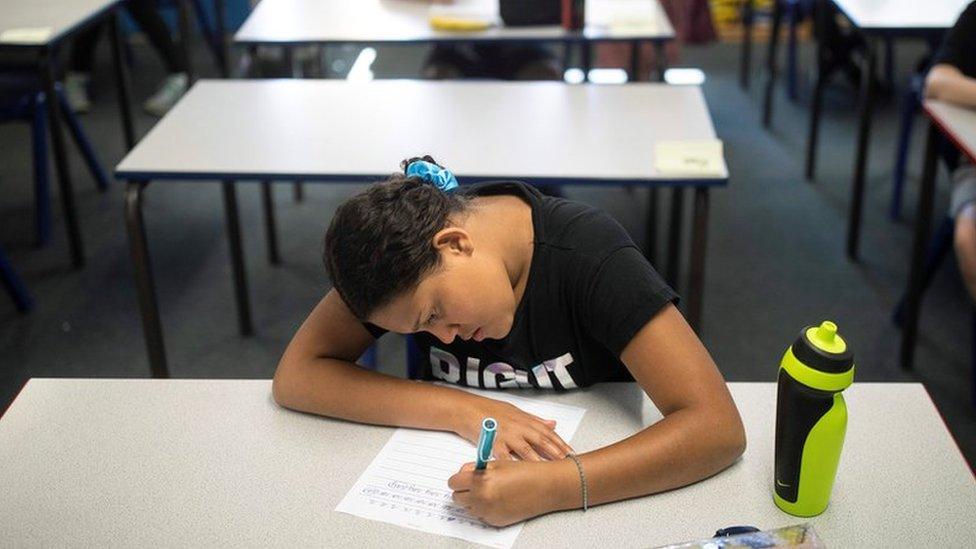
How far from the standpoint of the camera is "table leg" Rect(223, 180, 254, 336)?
2.74 m

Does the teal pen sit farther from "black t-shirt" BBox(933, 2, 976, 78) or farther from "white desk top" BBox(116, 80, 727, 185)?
"black t-shirt" BBox(933, 2, 976, 78)

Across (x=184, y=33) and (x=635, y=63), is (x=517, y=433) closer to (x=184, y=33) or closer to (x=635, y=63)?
(x=635, y=63)

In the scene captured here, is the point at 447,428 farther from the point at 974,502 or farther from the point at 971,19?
the point at 971,19

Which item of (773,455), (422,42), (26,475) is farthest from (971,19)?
(26,475)

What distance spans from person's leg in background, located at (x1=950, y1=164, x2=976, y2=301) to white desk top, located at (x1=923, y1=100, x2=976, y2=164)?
15 centimetres

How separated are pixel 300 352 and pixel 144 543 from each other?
349 millimetres

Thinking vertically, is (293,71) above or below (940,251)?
above

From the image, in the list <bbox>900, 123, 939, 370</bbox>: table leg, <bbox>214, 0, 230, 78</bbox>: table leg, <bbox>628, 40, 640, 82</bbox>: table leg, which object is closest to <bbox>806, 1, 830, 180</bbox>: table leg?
<bbox>628, 40, 640, 82</bbox>: table leg

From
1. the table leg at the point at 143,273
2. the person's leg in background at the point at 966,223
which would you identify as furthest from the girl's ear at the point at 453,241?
the person's leg in background at the point at 966,223

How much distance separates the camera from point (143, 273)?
2.17m

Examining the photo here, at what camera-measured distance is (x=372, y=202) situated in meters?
1.16

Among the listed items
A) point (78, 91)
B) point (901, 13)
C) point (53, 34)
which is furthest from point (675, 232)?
point (78, 91)

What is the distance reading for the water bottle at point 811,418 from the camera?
3.44 feet

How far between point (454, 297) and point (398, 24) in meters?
1.95
